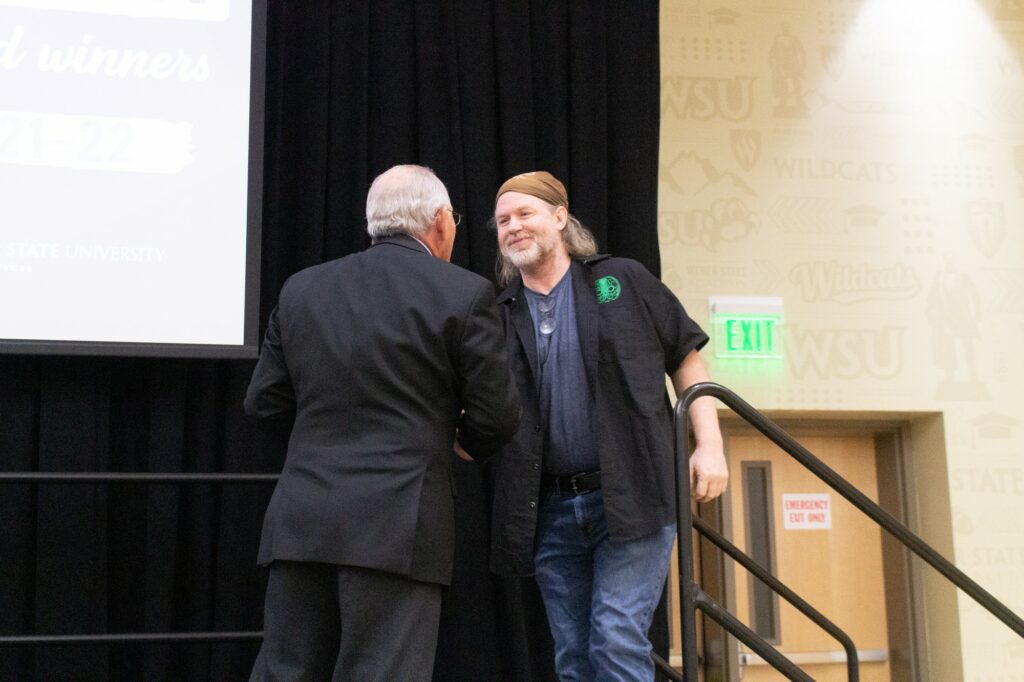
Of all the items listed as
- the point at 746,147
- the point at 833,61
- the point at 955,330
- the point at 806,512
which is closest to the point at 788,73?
the point at 833,61

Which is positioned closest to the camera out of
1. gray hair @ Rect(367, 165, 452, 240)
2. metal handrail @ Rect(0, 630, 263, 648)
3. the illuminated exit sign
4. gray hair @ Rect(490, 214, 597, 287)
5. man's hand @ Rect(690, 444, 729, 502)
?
gray hair @ Rect(367, 165, 452, 240)

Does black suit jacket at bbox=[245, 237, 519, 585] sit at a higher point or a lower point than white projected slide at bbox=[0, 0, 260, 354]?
lower

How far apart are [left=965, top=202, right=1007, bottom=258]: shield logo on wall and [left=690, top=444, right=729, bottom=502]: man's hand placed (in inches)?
94.1

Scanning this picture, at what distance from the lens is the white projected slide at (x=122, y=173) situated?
2854mm

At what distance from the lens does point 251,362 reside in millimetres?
3111

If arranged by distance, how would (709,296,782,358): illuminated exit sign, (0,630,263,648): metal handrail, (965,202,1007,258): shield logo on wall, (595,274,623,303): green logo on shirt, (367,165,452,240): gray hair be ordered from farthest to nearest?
(965,202,1007,258): shield logo on wall → (709,296,782,358): illuminated exit sign → (0,630,263,648): metal handrail → (595,274,623,303): green logo on shirt → (367,165,452,240): gray hair

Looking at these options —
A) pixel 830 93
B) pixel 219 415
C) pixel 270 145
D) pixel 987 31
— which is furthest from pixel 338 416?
pixel 987 31

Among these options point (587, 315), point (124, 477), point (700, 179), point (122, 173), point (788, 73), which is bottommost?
point (124, 477)

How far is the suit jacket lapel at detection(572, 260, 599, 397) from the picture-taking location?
2.18m

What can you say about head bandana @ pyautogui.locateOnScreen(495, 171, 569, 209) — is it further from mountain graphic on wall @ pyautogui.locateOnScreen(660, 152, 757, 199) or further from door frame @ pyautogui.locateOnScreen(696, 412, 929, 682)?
door frame @ pyautogui.locateOnScreen(696, 412, 929, 682)

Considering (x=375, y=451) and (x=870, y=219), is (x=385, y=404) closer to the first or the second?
(x=375, y=451)

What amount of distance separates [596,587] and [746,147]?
2.31m

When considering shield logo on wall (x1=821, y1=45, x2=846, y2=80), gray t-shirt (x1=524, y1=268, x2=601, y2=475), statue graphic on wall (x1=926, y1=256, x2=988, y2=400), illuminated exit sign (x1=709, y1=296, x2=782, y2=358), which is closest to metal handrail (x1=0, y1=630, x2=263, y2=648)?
gray t-shirt (x1=524, y1=268, x2=601, y2=475)

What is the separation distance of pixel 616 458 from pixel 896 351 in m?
2.19
